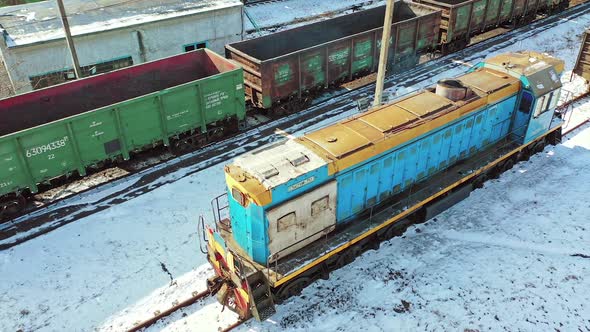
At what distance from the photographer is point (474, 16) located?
79.3ft

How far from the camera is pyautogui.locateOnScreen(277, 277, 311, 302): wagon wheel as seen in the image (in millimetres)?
10852

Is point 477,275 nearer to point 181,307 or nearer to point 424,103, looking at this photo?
point 424,103

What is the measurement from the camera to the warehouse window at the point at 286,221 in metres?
10.2

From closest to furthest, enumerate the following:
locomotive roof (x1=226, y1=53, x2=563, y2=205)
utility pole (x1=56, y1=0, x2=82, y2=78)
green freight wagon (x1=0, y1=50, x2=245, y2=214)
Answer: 1. locomotive roof (x1=226, y1=53, x2=563, y2=205)
2. green freight wagon (x1=0, y1=50, x2=245, y2=214)
3. utility pole (x1=56, y1=0, x2=82, y2=78)

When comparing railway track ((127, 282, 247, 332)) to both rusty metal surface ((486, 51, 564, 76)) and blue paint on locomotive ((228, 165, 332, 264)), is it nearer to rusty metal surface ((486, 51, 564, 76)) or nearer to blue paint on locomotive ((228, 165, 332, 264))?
blue paint on locomotive ((228, 165, 332, 264))

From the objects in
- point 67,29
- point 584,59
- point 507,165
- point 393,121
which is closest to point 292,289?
point 393,121

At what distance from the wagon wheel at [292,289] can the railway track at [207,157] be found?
21.4 ft

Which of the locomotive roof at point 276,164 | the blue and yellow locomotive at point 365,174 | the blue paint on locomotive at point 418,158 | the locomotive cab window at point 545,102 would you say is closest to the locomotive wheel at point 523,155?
the blue and yellow locomotive at point 365,174

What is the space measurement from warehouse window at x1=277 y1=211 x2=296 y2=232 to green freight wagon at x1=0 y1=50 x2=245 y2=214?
7555mm

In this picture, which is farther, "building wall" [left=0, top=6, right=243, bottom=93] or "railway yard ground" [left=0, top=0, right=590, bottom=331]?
"building wall" [left=0, top=6, right=243, bottom=93]

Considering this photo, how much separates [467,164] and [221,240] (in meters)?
7.70

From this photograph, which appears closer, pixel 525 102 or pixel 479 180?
pixel 525 102

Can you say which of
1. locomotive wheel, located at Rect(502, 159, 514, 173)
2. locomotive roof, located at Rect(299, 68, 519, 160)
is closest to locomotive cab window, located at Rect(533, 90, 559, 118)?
locomotive roof, located at Rect(299, 68, 519, 160)

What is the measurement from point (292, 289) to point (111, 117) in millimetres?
8213
